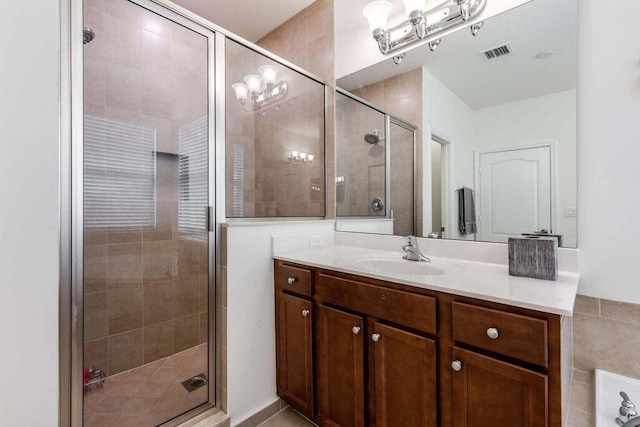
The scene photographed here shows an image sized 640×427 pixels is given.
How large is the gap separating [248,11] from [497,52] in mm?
1933

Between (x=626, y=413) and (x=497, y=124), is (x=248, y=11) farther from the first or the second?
(x=626, y=413)

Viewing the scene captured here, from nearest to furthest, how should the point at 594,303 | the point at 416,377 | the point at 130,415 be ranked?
the point at 416,377
the point at 594,303
the point at 130,415

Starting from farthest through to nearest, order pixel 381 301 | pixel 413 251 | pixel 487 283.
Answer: pixel 413 251, pixel 381 301, pixel 487 283

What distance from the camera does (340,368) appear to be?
132 cm

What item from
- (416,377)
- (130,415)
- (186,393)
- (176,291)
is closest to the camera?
(416,377)

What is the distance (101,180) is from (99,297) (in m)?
0.58

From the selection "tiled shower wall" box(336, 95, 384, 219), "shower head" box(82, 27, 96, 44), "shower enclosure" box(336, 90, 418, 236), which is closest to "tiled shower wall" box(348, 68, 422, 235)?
"shower enclosure" box(336, 90, 418, 236)

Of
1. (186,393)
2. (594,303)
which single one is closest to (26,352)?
(186,393)

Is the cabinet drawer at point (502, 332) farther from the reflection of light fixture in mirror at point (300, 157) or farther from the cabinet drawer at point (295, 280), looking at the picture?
the reflection of light fixture in mirror at point (300, 157)

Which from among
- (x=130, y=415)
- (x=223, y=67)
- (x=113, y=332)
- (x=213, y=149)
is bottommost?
(x=130, y=415)

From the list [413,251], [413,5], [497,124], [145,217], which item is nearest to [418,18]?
[413,5]

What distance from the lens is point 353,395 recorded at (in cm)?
127

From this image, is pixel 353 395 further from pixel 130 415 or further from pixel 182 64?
pixel 182 64

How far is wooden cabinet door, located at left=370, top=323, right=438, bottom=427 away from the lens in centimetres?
104
